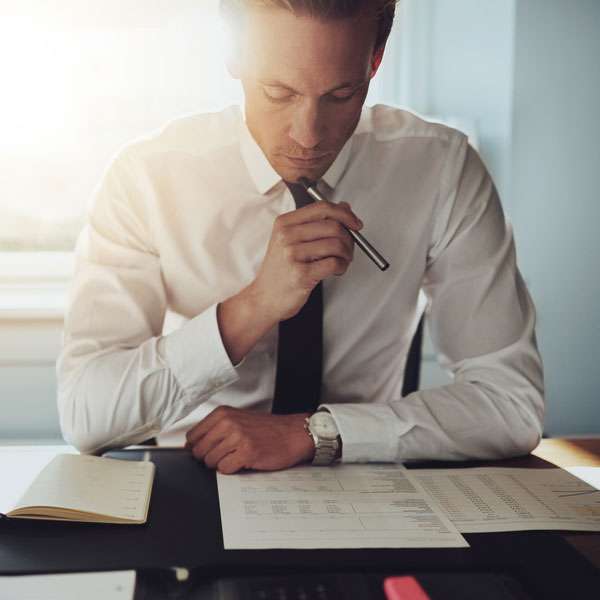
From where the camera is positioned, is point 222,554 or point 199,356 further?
point 199,356

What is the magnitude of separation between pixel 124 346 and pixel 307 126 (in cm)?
49

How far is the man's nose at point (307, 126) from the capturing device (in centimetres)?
127

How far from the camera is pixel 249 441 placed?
118 cm

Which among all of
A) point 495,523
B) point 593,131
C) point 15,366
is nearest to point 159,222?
point 495,523

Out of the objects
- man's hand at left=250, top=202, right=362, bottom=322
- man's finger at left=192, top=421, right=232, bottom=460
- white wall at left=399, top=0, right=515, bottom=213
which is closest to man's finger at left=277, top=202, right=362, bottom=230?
man's hand at left=250, top=202, right=362, bottom=322

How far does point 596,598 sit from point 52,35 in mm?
2496

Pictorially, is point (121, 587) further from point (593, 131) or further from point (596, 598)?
point (593, 131)

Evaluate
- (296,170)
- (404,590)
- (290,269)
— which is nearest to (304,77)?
(296,170)

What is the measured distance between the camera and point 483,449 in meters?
1.30

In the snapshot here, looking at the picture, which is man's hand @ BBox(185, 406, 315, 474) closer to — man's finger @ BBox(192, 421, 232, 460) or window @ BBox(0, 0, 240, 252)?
man's finger @ BBox(192, 421, 232, 460)

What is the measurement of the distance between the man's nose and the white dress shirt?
0.22 m

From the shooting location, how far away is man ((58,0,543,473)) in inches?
49.3

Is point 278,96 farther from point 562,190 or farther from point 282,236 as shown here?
point 562,190

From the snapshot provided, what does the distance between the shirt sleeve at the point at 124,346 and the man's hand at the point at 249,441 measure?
10cm
